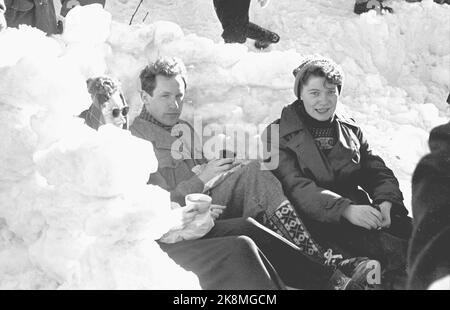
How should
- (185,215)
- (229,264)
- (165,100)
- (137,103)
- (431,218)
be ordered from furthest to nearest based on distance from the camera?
(137,103) → (165,100) → (185,215) → (229,264) → (431,218)

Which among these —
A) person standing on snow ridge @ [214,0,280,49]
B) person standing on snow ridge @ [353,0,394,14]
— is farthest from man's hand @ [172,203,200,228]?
person standing on snow ridge @ [353,0,394,14]

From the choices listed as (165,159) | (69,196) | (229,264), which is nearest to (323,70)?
(165,159)

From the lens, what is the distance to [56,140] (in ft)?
7.45

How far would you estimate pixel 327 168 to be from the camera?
303 centimetres

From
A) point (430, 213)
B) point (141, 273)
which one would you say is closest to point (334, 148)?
point (430, 213)

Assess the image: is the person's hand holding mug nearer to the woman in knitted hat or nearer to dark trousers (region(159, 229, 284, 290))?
dark trousers (region(159, 229, 284, 290))

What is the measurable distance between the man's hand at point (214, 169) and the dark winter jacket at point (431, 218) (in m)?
0.97

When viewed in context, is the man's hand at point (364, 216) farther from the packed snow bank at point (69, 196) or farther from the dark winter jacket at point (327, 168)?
the packed snow bank at point (69, 196)

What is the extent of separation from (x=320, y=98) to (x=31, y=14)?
2278mm

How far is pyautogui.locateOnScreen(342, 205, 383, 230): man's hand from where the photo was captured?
2.79 metres

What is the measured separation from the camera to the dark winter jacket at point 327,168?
2.96 metres

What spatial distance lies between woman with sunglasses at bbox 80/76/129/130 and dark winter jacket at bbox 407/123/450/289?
135 centimetres

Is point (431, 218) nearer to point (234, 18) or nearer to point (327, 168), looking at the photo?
point (327, 168)
